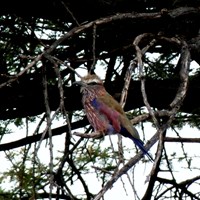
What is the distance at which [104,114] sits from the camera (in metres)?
3.27

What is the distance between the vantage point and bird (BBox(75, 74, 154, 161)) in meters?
3.15

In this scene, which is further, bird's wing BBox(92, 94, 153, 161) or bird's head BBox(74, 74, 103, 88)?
bird's head BBox(74, 74, 103, 88)

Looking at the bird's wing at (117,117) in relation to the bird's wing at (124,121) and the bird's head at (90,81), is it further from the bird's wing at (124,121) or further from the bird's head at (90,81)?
the bird's head at (90,81)

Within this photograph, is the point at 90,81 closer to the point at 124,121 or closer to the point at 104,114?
the point at 104,114

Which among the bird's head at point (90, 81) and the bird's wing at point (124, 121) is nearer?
the bird's wing at point (124, 121)

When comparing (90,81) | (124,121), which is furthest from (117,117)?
(90,81)

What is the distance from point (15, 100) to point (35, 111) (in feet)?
0.61

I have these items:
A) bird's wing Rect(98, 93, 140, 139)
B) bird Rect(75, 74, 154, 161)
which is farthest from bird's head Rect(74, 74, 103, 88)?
bird's wing Rect(98, 93, 140, 139)

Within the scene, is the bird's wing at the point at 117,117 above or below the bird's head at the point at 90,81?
below

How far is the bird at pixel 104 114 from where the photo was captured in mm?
3149

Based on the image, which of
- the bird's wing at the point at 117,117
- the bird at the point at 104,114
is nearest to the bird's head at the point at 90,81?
the bird at the point at 104,114

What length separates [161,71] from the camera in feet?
16.7

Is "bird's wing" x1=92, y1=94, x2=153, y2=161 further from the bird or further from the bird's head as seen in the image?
the bird's head

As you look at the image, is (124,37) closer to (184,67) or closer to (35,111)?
(35,111)
